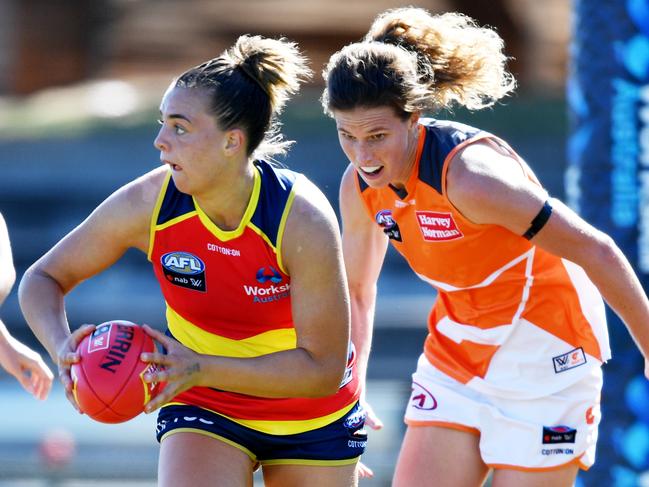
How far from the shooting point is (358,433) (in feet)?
12.0

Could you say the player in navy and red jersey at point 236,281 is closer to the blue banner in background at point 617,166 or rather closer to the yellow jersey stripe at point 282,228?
the yellow jersey stripe at point 282,228

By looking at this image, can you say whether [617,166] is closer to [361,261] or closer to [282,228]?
[361,261]

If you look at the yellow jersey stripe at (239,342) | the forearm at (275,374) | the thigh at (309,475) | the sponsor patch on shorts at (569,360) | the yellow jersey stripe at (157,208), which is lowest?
the thigh at (309,475)

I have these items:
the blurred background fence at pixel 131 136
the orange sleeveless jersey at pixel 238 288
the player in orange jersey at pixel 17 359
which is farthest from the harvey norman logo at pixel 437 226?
the blurred background fence at pixel 131 136

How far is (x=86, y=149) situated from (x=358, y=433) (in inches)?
358

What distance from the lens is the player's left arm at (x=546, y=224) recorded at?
3330mm

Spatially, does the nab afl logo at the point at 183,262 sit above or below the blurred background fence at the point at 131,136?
above

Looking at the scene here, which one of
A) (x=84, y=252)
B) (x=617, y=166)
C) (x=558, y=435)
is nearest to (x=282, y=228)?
(x=84, y=252)

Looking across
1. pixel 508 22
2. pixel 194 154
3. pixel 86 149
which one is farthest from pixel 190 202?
pixel 508 22

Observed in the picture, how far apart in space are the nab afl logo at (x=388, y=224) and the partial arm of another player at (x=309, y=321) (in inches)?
13.8

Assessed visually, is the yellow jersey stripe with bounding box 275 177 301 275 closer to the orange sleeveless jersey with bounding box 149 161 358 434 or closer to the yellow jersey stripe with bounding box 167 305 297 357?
the orange sleeveless jersey with bounding box 149 161 358 434

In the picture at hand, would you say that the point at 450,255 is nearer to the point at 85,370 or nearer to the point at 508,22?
the point at 85,370

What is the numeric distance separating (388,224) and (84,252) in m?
0.95

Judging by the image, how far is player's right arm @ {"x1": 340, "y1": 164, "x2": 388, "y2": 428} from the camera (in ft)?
12.8
